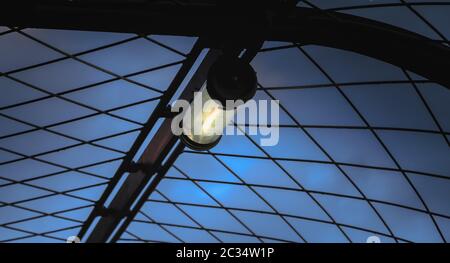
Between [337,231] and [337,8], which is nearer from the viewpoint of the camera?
[337,8]

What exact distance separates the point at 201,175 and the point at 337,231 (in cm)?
483

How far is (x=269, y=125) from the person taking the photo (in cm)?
1752

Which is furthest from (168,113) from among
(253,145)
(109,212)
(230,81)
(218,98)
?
(218,98)

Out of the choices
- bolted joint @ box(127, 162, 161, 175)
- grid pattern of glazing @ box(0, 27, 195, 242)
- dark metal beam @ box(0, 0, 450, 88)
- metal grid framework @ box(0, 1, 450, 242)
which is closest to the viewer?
dark metal beam @ box(0, 0, 450, 88)

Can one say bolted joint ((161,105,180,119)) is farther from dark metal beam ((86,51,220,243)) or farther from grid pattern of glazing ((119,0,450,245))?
grid pattern of glazing ((119,0,450,245))

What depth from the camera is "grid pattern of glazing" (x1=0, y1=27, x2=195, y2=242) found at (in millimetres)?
15164

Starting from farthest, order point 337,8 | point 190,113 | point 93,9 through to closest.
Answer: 1. point 337,8
2. point 93,9
3. point 190,113

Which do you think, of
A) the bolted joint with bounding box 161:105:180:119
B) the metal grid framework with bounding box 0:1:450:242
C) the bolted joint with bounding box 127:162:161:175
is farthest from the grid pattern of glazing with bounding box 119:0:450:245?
the bolted joint with bounding box 161:105:180:119

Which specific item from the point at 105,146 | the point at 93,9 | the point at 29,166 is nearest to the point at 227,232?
the point at 105,146

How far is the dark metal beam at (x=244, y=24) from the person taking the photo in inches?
404

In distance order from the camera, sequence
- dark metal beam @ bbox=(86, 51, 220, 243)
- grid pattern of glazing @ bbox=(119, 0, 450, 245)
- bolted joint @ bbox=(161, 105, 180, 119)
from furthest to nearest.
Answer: bolted joint @ bbox=(161, 105, 180, 119), dark metal beam @ bbox=(86, 51, 220, 243), grid pattern of glazing @ bbox=(119, 0, 450, 245)

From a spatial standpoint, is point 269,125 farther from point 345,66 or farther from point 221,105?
point 221,105

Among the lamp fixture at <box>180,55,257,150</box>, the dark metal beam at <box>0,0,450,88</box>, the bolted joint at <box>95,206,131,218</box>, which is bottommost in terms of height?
the lamp fixture at <box>180,55,257,150</box>

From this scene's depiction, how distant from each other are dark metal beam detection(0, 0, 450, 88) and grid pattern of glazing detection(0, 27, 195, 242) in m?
3.50
